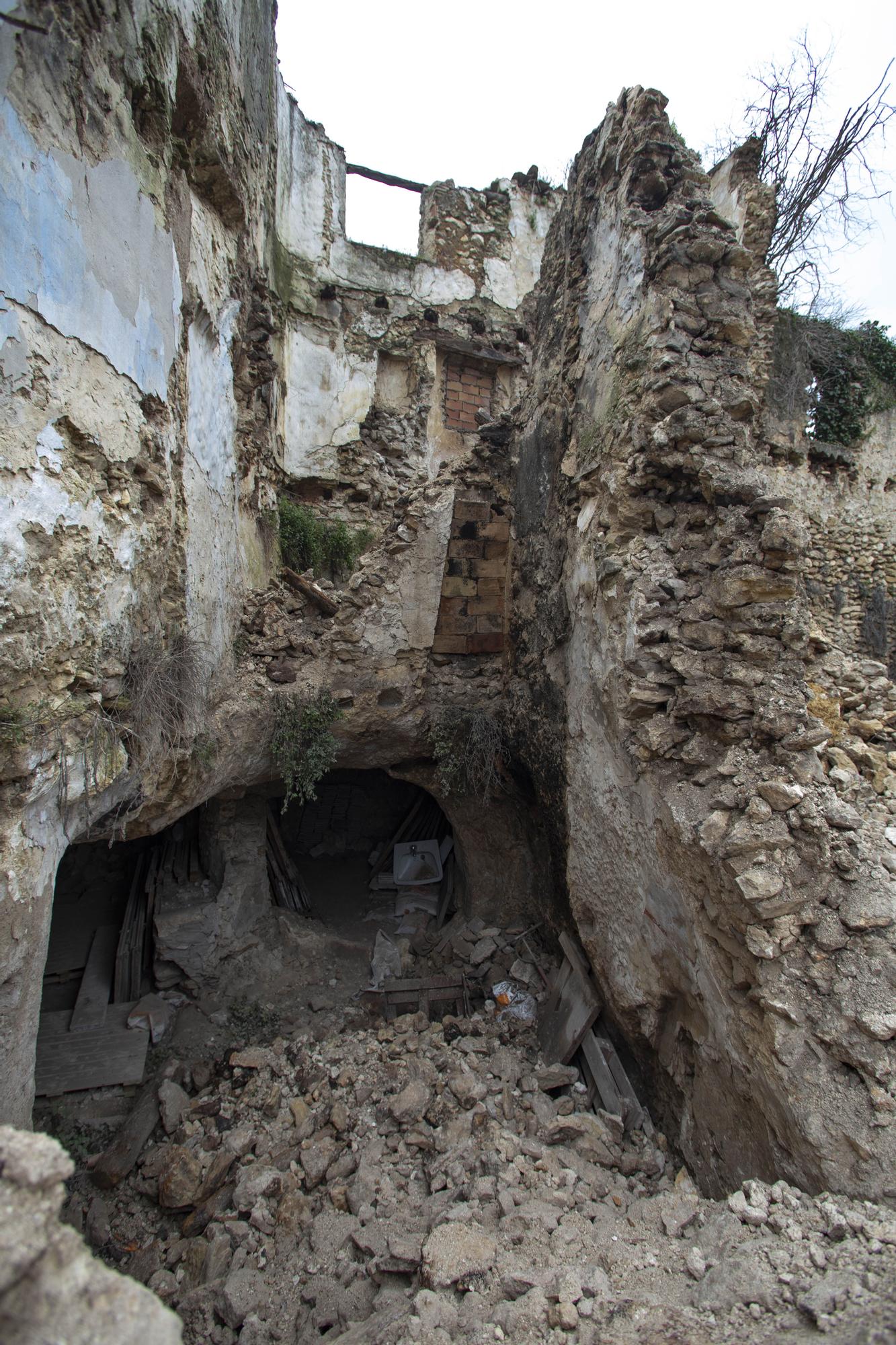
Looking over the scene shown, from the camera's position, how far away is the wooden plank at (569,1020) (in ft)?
13.3

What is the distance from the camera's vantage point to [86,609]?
257cm

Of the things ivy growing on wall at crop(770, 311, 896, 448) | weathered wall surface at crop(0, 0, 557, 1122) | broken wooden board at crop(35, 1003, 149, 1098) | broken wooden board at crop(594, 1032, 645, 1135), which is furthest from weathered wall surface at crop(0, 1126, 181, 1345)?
ivy growing on wall at crop(770, 311, 896, 448)

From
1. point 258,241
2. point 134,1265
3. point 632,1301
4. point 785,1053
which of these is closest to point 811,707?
point 785,1053

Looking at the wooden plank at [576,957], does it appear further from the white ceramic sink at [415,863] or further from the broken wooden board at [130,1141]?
the broken wooden board at [130,1141]

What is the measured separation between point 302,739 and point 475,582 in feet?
6.12

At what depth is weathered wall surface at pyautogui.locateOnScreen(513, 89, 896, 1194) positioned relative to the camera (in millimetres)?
2490

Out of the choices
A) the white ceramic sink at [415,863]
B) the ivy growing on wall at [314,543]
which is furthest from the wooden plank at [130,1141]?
the ivy growing on wall at [314,543]

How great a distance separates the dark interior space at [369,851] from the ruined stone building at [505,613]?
686 millimetres

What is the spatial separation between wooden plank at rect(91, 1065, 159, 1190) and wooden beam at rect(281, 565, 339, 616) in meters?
3.37

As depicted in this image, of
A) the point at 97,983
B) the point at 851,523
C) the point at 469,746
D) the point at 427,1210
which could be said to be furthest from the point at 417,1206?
the point at 851,523

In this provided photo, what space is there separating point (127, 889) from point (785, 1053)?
5426 millimetres

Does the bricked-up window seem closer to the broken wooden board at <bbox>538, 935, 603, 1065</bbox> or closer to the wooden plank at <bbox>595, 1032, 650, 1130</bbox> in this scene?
the broken wooden board at <bbox>538, 935, 603, 1065</bbox>

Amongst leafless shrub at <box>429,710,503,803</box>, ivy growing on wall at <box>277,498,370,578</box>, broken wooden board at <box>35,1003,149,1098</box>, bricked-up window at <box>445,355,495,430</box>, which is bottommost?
broken wooden board at <box>35,1003,149,1098</box>

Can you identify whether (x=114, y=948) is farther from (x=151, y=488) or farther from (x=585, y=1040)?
(x=151, y=488)
